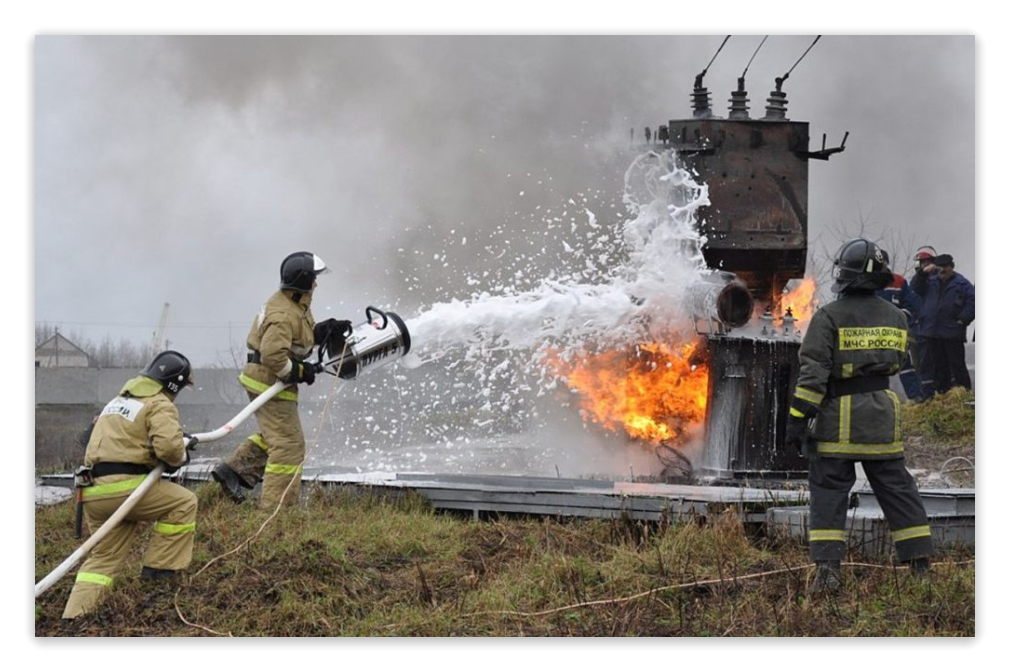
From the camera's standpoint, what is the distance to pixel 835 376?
16.6 feet

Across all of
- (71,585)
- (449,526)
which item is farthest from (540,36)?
(71,585)

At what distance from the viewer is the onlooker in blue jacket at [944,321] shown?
8203 millimetres

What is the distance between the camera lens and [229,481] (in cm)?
702

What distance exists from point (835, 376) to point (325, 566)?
2619 millimetres

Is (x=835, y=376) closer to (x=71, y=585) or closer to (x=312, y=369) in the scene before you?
(x=312, y=369)

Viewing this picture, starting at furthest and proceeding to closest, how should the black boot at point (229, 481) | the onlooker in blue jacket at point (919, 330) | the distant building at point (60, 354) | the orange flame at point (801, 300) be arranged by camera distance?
the orange flame at point (801, 300) → the onlooker in blue jacket at point (919, 330) → the distant building at point (60, 354) → the black boot at point (229, 481)

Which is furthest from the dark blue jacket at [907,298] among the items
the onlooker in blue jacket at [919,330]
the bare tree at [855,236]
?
the bare tree at [855,236]

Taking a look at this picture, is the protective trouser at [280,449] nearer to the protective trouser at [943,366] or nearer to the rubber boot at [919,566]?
the rubber boot at [919,566]

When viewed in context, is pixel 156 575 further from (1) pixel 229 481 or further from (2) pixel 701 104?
(2) pixel 701 104

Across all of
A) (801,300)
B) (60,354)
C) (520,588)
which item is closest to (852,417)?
(520,588)

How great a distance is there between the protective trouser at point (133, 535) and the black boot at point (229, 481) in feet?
4.83

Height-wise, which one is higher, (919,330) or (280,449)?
(919,330)

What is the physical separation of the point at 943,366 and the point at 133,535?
7.02 meters
